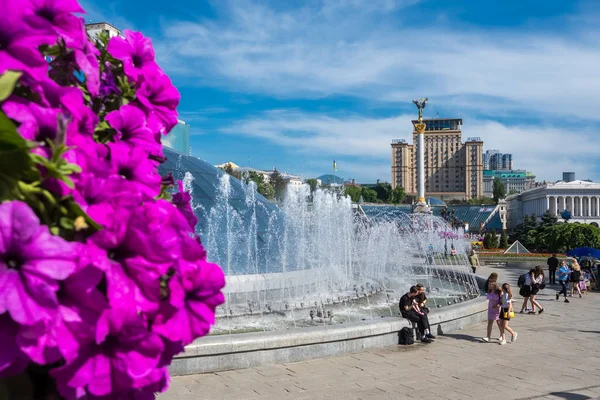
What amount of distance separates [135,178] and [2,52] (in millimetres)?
381

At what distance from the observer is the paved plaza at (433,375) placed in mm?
6961

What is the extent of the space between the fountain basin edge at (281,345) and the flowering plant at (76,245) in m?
5.92

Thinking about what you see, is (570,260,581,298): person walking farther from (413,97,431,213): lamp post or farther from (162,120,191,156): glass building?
(413,97,431,213): lamp post

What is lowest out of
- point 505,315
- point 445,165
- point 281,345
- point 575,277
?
point 281,345

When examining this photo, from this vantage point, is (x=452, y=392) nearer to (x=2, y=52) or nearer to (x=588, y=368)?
(x=588, y=368)

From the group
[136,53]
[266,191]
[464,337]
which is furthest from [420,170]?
[136,53]

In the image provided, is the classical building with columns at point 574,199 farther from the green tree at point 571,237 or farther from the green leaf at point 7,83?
the green leaf at point 7,83

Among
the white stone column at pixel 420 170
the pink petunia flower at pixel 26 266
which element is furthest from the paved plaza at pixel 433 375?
the white stone column at pixel 420 170

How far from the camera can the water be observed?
1298cm

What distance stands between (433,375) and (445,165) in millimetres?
178773

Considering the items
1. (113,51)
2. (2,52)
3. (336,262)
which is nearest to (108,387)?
(2,52)

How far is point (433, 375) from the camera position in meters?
7.90

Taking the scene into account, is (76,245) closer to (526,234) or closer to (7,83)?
(7,83)

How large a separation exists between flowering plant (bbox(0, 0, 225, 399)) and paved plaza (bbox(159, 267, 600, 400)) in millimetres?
5747
